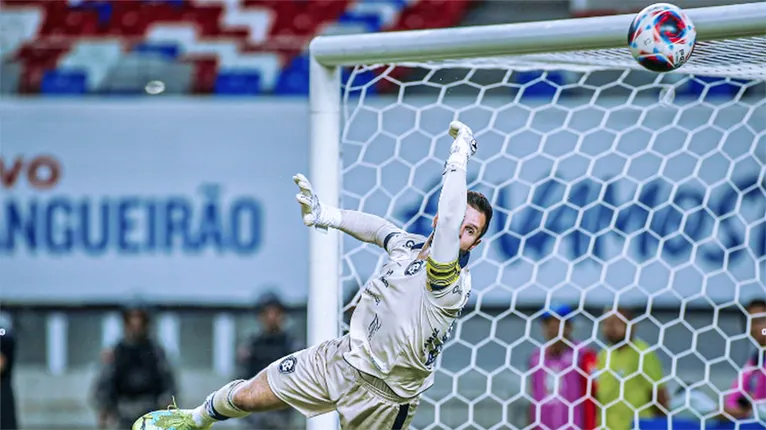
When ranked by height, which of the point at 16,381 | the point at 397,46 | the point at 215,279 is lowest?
the point at 16,381

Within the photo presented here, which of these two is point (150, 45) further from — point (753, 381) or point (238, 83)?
point (753, 381)

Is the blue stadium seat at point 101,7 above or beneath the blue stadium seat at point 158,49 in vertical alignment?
above

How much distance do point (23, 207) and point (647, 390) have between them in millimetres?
5825

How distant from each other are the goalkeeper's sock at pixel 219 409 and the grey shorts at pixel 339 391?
0.16 m

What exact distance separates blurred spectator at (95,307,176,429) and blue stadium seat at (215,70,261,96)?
6.75 ft

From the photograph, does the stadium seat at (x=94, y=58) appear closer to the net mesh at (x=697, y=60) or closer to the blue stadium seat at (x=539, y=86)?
the blue stadium seat at (x=539, y=86)

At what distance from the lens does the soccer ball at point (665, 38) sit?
12.2ft

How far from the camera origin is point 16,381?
32.7 feet

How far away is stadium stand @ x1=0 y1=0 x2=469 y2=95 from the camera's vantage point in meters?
9.86

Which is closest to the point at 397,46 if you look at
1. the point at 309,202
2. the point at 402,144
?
the point at 309,202

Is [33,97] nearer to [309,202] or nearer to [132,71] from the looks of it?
[132,71]

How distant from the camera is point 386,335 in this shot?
3914mm

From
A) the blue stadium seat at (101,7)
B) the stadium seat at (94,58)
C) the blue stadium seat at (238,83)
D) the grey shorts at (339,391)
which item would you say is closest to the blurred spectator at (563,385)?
the grey shorts at (339,391)

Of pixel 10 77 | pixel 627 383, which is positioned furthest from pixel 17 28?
pixel 627 383
